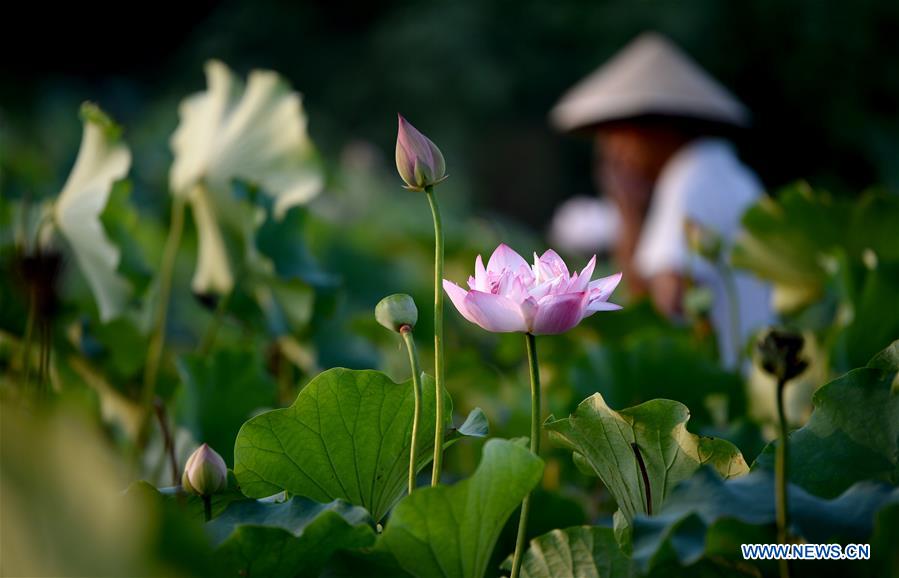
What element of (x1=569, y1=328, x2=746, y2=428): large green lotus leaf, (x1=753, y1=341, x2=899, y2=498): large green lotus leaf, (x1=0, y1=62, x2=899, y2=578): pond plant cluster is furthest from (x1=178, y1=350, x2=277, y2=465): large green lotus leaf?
(x1=753, y1=341, x2=899, y2=498): large green lotus leaf

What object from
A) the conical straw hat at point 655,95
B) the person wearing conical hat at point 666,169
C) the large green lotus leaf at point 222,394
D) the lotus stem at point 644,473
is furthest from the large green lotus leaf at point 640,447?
the conical straw hat at point 655,95

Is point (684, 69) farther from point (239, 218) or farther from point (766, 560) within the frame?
point (766, 560)

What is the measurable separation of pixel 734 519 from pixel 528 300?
0.37 feet

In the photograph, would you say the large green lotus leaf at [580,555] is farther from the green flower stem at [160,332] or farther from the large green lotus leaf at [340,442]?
the green flower stem at [160,332]

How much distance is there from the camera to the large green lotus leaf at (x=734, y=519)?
0.35m

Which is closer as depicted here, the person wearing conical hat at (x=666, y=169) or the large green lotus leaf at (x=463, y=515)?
the large green lotus leaf at (x=463, y=515)

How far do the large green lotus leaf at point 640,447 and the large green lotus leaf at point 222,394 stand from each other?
305mm

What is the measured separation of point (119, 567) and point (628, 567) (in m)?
0.23

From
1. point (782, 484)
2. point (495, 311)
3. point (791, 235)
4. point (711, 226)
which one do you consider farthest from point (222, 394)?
point (711, 226)

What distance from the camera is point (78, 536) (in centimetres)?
25

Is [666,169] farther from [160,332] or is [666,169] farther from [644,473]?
[644,473]

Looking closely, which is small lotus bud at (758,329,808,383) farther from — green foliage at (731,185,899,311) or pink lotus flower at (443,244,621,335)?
green foliage at (731,185,899,311)

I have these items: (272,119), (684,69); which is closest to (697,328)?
(272,119)

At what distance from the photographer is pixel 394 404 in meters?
0.46
